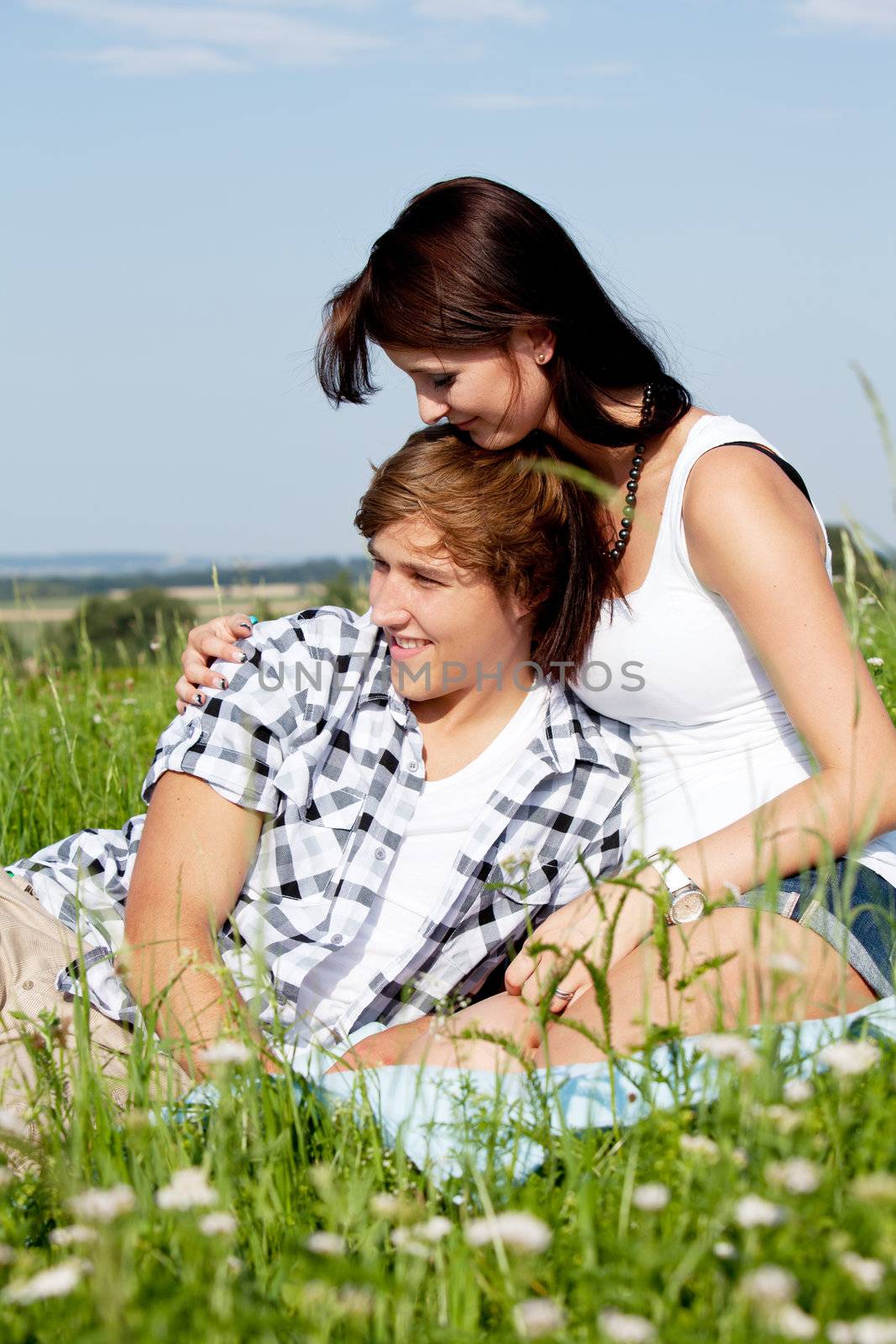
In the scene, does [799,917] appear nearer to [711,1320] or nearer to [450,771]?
[450,771]

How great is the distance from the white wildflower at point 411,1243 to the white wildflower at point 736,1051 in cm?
46

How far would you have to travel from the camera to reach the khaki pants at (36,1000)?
94.3 inches

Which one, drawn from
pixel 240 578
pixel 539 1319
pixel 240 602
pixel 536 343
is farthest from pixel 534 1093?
pixel 240 578

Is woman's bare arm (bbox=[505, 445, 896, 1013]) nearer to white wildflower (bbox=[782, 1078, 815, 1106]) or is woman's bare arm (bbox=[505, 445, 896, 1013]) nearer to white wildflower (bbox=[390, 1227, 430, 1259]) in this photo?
white wildflower (bbox=[782, 1078, 815, 1106])

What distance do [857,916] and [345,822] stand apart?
120cm

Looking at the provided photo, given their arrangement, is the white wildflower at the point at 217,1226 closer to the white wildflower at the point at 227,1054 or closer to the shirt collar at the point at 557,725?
the white wildflower at the point at 227,1054

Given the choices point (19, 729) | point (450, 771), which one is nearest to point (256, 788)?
point (450, 771)

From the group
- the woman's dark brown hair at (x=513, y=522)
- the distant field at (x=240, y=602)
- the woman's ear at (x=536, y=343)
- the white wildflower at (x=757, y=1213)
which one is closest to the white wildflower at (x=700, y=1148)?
the white wildflower at (x=757, y=1213)

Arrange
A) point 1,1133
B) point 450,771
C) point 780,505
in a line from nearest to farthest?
point 1,1133, point 780,505, point 450,771

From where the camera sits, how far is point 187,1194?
5.04ft

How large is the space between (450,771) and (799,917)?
1000 millimetres

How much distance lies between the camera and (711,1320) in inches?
57.4

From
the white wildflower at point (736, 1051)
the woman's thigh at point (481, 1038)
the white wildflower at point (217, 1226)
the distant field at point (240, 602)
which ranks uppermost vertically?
the distant field at point (240, 602)

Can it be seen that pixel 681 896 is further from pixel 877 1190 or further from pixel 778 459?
pixel 877 1190
